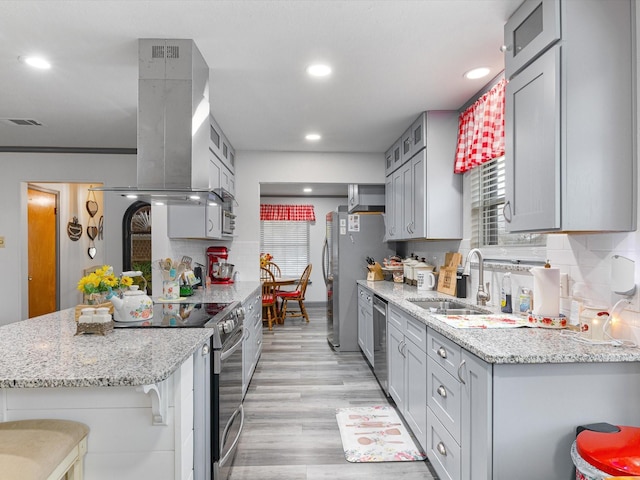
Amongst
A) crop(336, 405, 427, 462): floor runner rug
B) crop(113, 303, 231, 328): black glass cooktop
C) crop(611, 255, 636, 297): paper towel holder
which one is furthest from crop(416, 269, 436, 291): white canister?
crop(611, 255, 636, 297): paper towel holder

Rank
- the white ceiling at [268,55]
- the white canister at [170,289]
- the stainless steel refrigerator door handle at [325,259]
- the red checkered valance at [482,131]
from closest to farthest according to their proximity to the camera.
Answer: the white ceiling at [268,55]
the red checkered valance at [482,131]
the white canister at [170,289]
the stainless steel refrigerator door handle at [325,259]

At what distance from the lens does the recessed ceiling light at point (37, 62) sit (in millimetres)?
2355

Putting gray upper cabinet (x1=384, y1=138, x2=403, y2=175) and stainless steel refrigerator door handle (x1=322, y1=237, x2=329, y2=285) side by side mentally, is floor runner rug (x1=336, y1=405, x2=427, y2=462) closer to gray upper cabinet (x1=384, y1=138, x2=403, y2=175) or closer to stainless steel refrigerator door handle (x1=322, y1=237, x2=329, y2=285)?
gray upper cabinet (x1=384, y1=138, x2=403, y2=175)

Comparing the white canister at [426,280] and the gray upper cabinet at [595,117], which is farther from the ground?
the gray upper cabinet at [595,117]

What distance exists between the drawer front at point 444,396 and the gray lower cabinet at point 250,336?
151 centimetres

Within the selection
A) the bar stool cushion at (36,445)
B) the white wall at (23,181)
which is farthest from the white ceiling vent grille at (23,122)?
the bar stool cushion at (36,445)

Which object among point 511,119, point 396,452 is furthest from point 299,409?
point 511,119

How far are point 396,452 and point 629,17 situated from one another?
99.4 inches

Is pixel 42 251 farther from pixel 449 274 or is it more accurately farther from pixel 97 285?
pixel 449 274

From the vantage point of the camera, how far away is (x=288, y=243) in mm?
8023

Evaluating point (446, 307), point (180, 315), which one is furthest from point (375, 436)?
point (180, 315)

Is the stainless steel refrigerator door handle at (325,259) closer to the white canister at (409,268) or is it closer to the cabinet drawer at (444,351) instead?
the white canister at (409,268)

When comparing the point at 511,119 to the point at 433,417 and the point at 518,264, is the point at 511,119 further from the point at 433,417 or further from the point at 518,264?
the point at 433,417

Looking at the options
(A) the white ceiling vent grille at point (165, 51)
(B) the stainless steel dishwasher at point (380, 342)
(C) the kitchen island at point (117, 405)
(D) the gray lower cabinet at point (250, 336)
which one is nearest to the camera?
(C) the kitchen island at point (117, 405)
